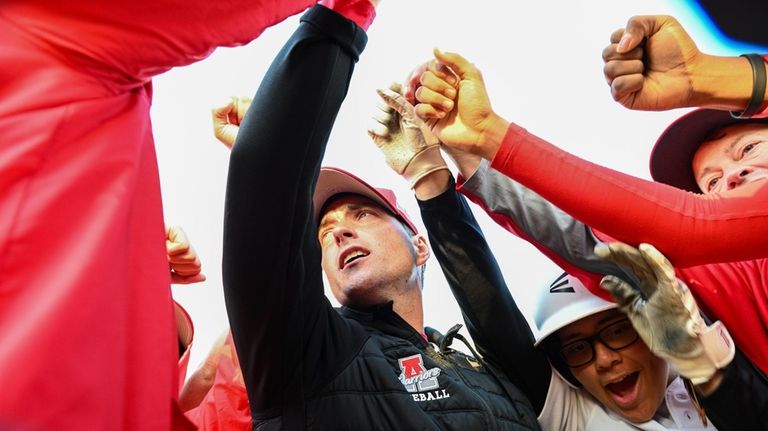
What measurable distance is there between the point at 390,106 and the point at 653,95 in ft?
1.76

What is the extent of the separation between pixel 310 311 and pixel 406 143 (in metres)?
0.54

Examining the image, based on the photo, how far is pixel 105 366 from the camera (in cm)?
54

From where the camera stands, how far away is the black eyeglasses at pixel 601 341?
4.69ft

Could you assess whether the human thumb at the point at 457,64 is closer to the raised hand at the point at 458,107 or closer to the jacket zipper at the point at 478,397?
the raised hand at the point at 458,107

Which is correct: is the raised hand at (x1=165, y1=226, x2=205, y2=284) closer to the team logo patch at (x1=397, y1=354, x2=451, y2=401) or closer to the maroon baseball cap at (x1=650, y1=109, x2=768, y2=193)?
the team logo patch at (x1=397, y1=354, x2=451, y2=401)

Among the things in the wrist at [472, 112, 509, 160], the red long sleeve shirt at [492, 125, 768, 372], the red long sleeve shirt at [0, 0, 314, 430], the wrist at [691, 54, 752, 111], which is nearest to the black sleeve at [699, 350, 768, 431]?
the red long sleeve shirt at [492, 125, 768, 372]

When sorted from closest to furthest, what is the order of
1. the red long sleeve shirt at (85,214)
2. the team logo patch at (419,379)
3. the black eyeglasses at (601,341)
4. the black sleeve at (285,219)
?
the red long sleeve shirt at (85,214)
the black sleeve at (285,219)
the team logo patch at (419,379)
the black eyeglasses at (601,341)

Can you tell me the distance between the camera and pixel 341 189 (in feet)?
5.26

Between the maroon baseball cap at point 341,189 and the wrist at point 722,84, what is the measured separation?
0.77 meters

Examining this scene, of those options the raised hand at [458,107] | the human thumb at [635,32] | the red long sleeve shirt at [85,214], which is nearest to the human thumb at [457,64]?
the raised hand at [458,107]

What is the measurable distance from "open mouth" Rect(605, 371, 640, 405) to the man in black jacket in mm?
213

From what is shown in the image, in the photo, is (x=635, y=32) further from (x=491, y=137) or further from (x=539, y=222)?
(x=539, y=222)

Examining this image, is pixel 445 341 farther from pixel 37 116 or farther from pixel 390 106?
pixel 37 116

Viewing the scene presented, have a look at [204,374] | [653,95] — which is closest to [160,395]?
[653,95]
